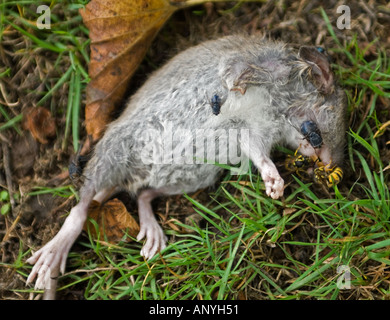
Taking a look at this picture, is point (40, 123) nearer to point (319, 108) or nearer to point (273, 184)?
point (273, 184)

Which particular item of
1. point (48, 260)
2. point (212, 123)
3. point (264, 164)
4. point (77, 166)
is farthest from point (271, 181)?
point (48, 260)

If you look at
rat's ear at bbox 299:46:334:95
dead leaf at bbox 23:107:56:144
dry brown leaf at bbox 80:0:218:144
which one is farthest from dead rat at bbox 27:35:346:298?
dead leaf at bbox 23:107:56:144

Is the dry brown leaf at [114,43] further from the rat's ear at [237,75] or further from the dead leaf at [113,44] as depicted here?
the rat's ear at [237,75]

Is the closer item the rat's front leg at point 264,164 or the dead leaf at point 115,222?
the rat's front leg at point 264,164

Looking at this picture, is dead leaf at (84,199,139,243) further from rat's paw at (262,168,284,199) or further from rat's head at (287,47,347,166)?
rat's head at (287,47,347,166)

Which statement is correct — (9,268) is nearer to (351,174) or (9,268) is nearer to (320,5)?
(351,174)

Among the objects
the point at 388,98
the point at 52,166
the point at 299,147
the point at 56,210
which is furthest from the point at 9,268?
the point at 388,98

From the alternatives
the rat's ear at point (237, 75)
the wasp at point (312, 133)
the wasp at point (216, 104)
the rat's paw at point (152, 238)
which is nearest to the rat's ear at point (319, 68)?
the wasp at point (312, 133)
